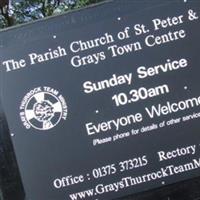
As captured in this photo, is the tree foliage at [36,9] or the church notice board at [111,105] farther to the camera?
the tree foliage at [36,9]

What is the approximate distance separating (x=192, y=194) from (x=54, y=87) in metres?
1.09

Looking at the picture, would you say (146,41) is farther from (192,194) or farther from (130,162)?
(192,194)

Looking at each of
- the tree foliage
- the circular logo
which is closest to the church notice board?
the circular logo

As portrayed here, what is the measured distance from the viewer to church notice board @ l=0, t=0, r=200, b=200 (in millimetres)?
3465

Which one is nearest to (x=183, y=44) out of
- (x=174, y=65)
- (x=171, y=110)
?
(x=174, y=65)

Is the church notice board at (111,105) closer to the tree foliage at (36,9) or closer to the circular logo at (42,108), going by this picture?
the circular logo at (42,108)

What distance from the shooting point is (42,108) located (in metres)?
3.48

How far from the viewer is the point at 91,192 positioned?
11.4ft

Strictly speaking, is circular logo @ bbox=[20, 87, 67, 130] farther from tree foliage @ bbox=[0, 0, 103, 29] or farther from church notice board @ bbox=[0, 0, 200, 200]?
tree foliage @ bbox=[0, 0, 103, 29]

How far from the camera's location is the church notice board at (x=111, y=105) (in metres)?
3.46

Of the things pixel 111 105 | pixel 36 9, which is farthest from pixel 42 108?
pixel 36 9

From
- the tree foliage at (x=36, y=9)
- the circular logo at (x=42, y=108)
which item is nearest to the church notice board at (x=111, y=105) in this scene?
the circular logo at (x=42, y=108)

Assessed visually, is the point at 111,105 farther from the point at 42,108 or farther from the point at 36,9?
the point at 36,9

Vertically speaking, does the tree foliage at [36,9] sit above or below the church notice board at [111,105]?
above
